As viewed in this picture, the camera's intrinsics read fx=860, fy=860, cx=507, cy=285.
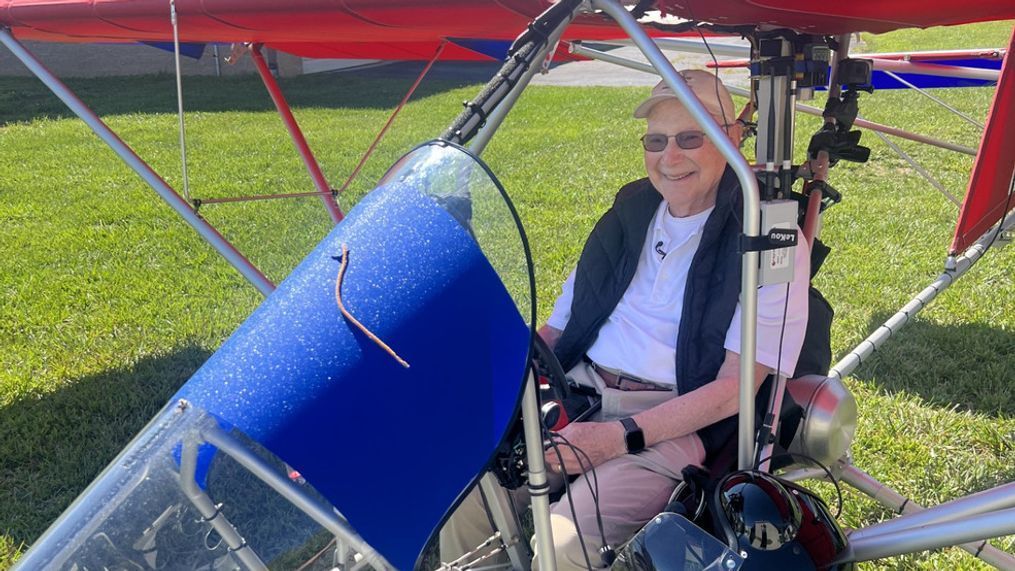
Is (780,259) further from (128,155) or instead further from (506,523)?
(128,155)

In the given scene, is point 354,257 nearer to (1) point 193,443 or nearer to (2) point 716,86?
(1) point 193,443

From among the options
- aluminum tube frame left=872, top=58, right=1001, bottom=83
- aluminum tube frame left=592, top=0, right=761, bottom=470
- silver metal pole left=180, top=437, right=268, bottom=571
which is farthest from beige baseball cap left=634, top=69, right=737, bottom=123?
aluminum tube frame left=872, top=58, right=1001, bottom=83

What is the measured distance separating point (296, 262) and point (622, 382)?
2.26 meters

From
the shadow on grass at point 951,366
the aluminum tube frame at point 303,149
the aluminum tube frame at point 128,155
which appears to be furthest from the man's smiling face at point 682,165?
the aluminum tube frame at point 303,149

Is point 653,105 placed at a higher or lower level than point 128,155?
higher

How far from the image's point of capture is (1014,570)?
2338mm

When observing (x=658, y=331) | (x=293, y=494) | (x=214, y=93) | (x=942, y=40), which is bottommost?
(x=658, y=331)

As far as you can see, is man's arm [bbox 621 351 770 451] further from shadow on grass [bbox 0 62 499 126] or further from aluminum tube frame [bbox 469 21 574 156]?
shadow on grass [bbox 0 62 499 126]

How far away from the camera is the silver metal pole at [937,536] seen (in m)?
1.66

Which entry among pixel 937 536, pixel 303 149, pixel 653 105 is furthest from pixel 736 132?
pixel 303 149

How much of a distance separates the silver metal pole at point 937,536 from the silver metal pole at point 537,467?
2.72ft

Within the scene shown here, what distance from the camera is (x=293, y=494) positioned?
1.30 meters

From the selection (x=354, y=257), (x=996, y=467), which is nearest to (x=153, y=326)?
(x=354, y=257)

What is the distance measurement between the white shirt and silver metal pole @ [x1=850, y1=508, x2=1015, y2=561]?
43 cm
